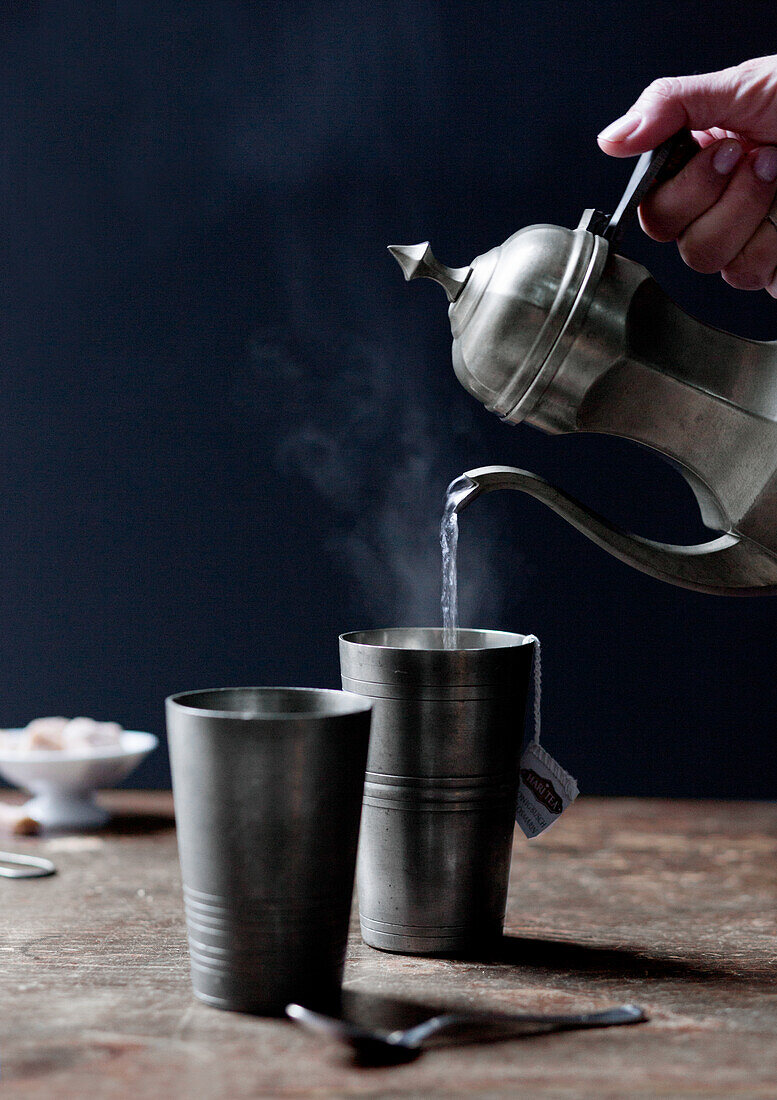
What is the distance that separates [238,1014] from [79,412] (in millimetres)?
1167

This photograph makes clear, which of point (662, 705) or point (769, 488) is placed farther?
point (662, 705)

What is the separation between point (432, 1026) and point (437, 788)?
8.0 inches

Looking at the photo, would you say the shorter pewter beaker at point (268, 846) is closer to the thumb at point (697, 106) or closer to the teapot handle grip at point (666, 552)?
the teapot handle grip at point (666, 552)

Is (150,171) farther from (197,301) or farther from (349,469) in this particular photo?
(349,469)

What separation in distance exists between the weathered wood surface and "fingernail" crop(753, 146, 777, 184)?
0.64m

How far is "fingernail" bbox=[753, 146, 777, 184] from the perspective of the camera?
99cm

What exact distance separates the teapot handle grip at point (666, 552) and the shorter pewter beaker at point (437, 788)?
11cm

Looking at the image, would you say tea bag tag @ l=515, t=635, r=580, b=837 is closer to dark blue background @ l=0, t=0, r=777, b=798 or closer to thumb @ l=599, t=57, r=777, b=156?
thumb @ l=599, t=57, r=777, b=156

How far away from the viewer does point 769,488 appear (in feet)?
2.79

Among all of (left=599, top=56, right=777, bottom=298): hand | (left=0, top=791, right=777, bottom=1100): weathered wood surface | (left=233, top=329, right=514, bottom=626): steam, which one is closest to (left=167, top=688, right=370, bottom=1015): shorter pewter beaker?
(left=0, top=791, right=777, bottom=1100): weathered wood surface

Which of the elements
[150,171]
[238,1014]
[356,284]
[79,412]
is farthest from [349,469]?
[238,1014]

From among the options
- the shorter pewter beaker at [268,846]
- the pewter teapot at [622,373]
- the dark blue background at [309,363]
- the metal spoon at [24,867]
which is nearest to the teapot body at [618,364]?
the pewter teapot at [622,373]

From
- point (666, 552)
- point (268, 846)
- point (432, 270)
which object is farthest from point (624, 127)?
point (268, 846)

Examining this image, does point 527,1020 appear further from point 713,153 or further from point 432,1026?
point 713,153
